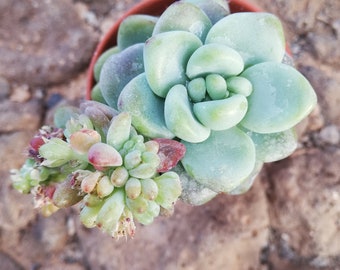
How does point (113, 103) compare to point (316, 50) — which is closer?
point (113, 103)

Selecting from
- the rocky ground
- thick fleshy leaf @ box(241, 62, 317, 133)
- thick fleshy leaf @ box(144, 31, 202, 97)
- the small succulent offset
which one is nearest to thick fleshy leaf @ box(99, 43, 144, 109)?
the small succulent offset

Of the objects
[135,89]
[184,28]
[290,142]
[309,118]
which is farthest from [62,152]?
[309,118]

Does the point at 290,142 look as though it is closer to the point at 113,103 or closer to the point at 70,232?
the point at 113,103

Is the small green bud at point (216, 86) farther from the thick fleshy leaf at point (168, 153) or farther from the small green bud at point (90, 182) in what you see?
the small green bud at point (90, 182)

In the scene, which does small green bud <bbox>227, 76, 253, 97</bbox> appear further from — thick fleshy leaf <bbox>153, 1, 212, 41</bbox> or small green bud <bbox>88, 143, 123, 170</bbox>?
small green bud <bbox>88, 143, 123, 170</bbox>

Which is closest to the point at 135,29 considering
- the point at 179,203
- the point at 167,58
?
the point at 167,58

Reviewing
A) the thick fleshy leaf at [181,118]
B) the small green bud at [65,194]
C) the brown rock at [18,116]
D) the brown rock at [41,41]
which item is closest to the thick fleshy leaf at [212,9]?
the thick fleshy leaf at [181,118]

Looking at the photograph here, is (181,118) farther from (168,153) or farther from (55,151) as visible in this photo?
(55,151)
